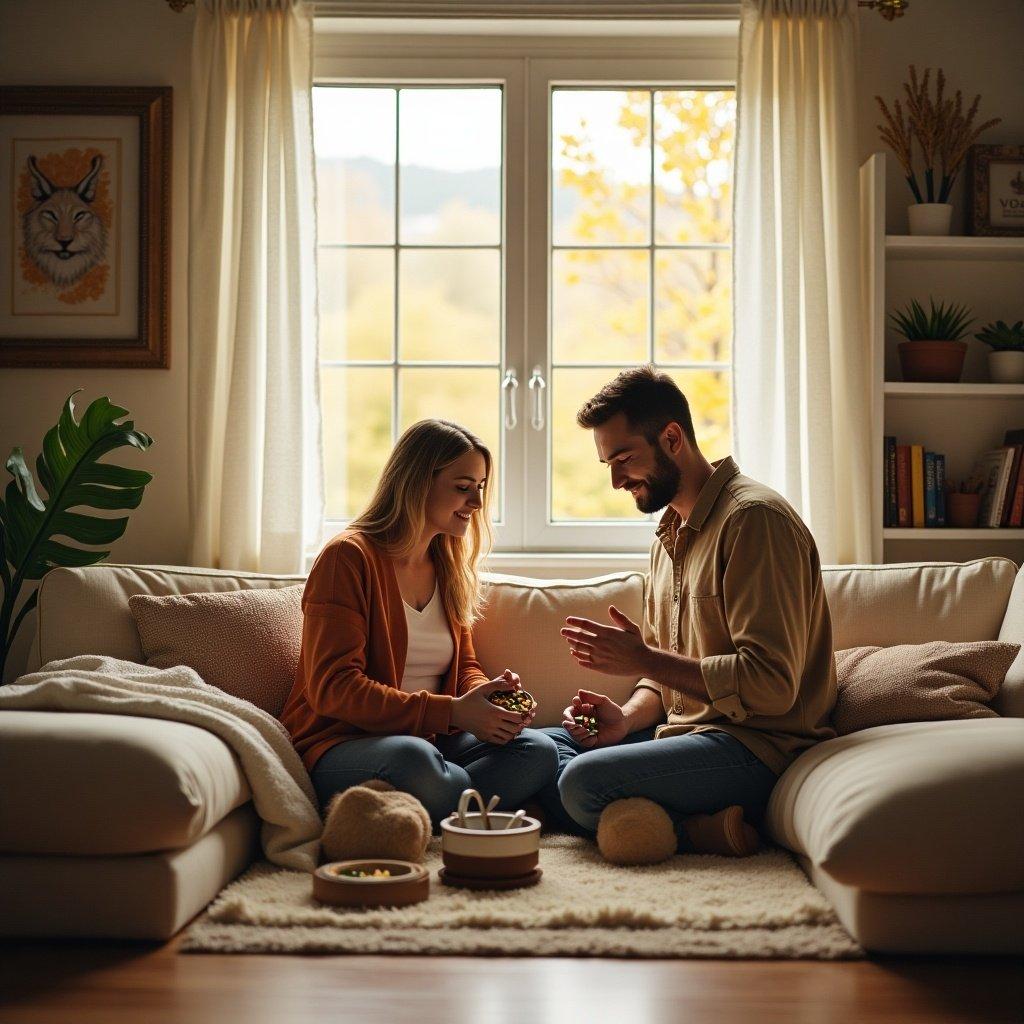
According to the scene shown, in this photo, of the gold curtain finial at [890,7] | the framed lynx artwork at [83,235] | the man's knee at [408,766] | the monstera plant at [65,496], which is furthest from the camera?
the framed lynx artwork at [83,235]

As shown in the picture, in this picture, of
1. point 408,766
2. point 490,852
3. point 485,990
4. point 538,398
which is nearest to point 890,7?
point 538,398

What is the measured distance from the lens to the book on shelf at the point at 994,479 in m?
3.56

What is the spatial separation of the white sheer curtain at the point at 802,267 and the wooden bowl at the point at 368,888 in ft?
5.76

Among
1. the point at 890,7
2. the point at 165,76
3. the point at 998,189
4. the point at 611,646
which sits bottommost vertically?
the point at 611,646

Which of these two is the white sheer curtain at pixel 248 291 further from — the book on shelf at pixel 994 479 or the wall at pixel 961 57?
the book on shelf at pixel 994 479

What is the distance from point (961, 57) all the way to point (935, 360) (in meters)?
1.00

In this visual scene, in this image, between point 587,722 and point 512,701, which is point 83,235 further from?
point 587,722

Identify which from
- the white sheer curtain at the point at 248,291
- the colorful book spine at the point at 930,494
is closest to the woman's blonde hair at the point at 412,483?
the white sheer curtain at the point at 248,291

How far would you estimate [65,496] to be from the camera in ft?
11.0

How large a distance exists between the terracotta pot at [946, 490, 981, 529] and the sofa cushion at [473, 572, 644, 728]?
106 cm

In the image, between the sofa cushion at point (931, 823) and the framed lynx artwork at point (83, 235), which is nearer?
the sofa cushion at point (931, 823)

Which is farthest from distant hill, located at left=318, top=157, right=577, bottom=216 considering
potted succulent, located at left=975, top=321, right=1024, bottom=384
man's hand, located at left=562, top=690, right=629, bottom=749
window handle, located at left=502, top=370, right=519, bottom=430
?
man's hand, located at left=562, top=690, right=629, bottom=749

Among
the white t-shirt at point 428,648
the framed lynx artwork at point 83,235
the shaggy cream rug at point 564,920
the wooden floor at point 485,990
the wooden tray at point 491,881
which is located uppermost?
the framed lynx artwork at point 83,235

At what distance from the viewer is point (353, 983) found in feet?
6.39
